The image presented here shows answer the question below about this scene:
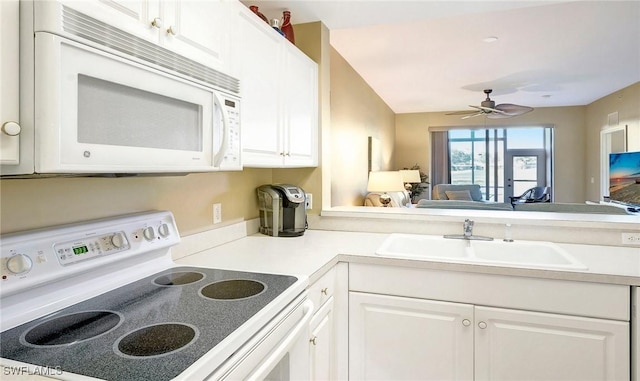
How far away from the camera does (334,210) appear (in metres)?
2.41

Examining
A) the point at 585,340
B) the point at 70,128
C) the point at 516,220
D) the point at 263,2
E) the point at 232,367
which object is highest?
the point at 263,2

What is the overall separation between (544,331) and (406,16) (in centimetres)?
184

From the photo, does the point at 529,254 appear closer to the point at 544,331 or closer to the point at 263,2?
the point at 544,331

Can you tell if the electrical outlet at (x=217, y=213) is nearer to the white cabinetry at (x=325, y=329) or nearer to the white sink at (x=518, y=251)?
the white cabinetry at (x=325, y=329)

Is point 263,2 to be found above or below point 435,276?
above

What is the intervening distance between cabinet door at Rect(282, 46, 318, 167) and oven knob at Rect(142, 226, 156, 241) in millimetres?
808

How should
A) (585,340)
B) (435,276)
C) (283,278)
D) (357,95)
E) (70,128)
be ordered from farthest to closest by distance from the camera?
(357,95) < (435,276) < (585,340) < (283,278) < (70,128)

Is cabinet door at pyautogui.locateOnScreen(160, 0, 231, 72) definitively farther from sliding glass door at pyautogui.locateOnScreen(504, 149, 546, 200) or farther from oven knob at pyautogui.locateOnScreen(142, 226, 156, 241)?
sliding glass door at pyautogui.locateOnScreen(504, 149, 546, 200)

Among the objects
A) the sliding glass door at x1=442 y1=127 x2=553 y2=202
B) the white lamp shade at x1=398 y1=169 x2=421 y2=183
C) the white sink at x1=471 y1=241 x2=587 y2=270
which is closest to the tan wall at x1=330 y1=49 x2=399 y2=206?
the white lamp shade at x1=398 y1=169 x2=421 y2=183

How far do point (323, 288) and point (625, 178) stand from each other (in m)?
5.98

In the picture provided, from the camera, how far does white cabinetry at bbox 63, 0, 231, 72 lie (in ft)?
3.08

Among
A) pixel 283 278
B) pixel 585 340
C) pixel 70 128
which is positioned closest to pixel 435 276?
pixel 585 340

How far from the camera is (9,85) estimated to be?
2.46 feet

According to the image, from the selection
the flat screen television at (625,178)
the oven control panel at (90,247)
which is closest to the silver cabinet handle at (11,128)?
the oven control panel at (90,247)
